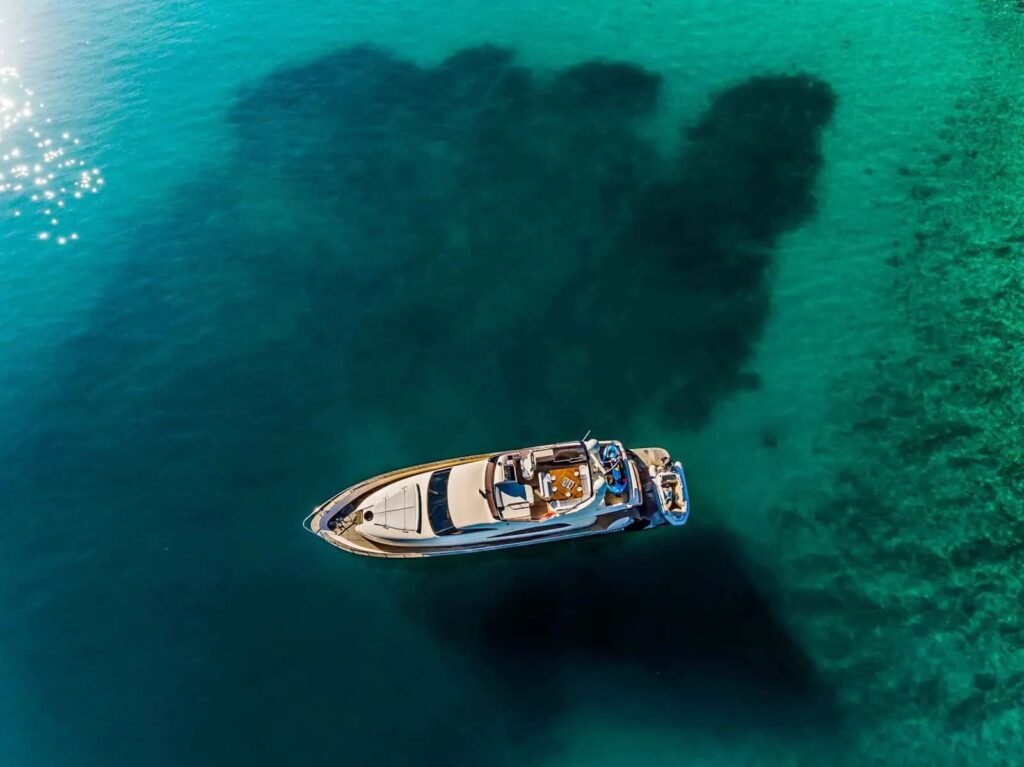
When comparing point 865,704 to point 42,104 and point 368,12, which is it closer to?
point 368,12

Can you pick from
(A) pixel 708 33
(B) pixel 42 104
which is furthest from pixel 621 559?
(B) pixel 42 104

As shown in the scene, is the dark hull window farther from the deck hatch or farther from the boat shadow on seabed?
the boat shadow on seabed

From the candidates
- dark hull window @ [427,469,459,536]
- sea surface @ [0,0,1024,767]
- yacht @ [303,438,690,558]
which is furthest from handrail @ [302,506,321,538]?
dark hull window @ [427,469,459,536]

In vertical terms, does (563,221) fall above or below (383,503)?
above

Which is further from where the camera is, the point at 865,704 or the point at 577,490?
the point at 577,490

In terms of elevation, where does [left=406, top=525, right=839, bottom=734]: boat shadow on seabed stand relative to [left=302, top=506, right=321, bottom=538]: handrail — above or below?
below

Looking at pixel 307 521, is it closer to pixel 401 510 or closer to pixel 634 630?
pixel 401 510
